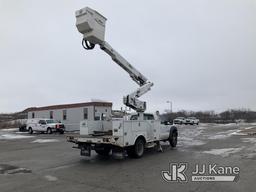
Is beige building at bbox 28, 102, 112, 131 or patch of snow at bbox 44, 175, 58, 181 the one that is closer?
patch of snow at bbox 44, 175, 58, 181

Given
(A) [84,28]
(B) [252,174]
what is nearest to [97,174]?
(B) [252,174]

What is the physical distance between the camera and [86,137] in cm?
1194

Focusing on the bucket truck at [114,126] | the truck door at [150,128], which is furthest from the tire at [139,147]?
the truck door at [150,128]

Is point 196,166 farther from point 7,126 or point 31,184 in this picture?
point 7,126

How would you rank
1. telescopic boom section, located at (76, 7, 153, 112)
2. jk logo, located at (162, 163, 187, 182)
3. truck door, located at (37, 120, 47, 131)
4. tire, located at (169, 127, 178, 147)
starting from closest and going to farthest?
jk logo, located at (162, 163, 187, 182) → telescopic boom section, located at (76, 7, 153, 112) → tire, located at (169, 127, 178, 147) → truck door, located at (37, 120, 47, 131)

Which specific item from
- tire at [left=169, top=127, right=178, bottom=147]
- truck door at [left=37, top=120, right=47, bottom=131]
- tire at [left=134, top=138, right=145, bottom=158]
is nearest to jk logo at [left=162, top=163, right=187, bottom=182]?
tire at [left=134, top=138, right=145, bottom=158]

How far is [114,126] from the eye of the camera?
1146cm

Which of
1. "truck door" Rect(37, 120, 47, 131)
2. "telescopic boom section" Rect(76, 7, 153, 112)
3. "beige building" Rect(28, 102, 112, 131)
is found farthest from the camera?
"beige building" Rect(28, 102, 112, 131)

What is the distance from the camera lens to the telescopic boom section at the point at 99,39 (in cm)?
1171

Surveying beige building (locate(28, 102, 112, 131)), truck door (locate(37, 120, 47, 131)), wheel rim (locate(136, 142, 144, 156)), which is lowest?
wheel rim (locate(136, 142, 144, 156))

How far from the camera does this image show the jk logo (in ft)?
27.0

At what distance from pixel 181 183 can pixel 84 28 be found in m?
7.22

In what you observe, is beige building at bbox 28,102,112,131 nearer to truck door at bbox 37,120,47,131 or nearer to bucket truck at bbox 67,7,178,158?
truck door at bbox 37,120,47,131

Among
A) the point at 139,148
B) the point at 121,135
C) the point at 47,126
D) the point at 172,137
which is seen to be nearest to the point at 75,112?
the point at 47,126
